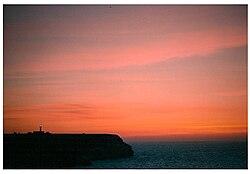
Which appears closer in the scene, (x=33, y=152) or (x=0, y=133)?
(x=0, y=133)

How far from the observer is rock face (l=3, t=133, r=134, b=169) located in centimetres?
1310

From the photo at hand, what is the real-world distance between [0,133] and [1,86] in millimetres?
479

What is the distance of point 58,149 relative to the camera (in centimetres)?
1689

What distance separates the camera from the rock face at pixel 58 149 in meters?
13.1

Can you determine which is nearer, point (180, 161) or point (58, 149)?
point (58, 149)

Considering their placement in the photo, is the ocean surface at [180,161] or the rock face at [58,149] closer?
the rock face at [58,149]

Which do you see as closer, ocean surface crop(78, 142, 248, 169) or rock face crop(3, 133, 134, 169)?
rock face crop(3, 133, 134, 169)
